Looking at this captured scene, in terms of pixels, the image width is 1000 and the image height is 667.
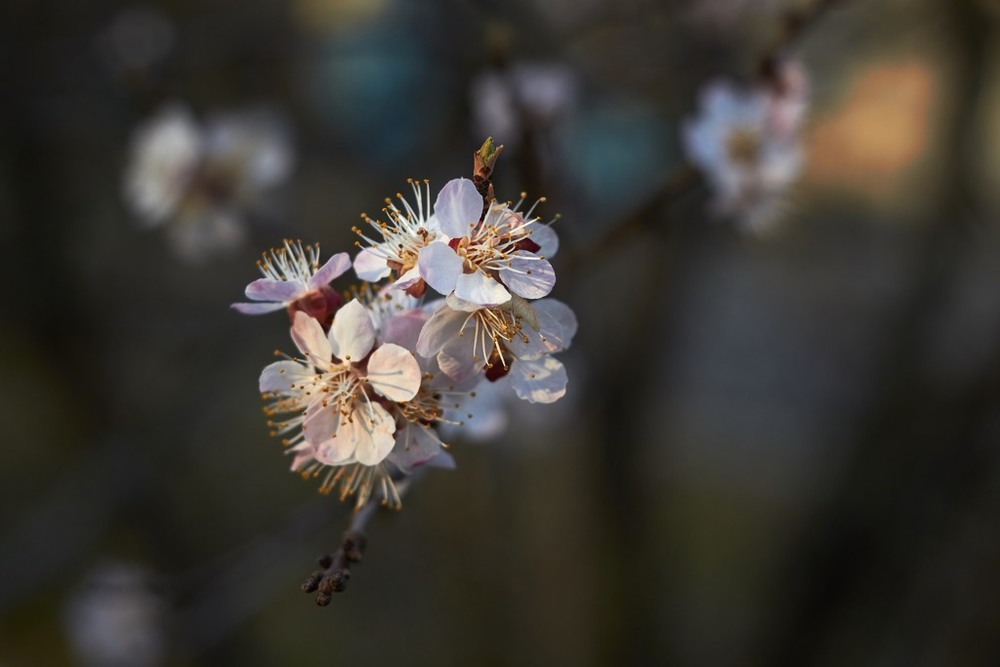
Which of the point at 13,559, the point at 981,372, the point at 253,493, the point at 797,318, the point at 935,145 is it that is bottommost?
the point at 13,559

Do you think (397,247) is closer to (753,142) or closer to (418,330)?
(418,330)

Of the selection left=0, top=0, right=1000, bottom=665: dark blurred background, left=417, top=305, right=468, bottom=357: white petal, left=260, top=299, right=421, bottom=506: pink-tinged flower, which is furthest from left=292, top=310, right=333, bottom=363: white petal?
left=0, top=0, right=1000, bottom=665: dark blurred background

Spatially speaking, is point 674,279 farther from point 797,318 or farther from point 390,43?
point 797,318

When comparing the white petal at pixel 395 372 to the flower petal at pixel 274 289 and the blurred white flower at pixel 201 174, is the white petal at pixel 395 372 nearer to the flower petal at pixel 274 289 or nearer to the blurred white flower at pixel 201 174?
the flower petal at pixel 274 289

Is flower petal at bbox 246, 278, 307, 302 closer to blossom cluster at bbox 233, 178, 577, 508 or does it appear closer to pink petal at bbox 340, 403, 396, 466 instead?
blossom cluster at bbox 233, 178, 577, 508

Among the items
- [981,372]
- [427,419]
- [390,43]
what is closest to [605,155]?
[390,43]

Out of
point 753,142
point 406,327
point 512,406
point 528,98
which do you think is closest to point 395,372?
point 406,327
